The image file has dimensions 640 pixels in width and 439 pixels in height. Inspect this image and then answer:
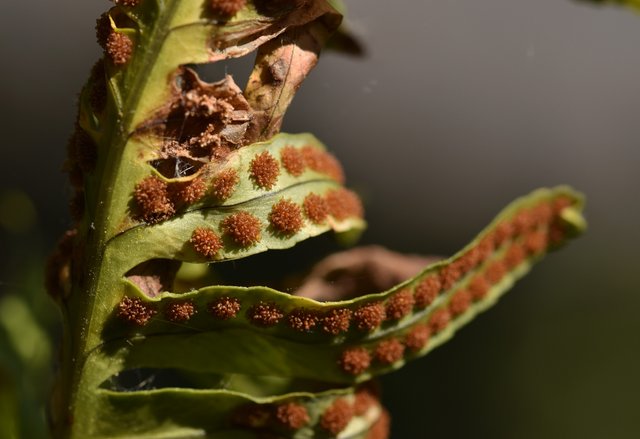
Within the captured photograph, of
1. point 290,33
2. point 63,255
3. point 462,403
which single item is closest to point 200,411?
point 63,255

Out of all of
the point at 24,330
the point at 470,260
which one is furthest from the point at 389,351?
the point at 24,330

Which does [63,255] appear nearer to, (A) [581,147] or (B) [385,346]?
(B) [385,346]

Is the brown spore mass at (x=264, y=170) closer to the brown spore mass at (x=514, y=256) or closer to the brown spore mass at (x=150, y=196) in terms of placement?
the brown spore mass at (x=150, y=196)

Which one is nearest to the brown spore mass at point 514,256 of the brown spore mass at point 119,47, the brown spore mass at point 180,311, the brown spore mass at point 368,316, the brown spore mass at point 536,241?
the brown spore mass at point 536,241

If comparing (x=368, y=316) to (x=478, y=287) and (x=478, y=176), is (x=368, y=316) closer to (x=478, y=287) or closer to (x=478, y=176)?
(x=478, y=287)

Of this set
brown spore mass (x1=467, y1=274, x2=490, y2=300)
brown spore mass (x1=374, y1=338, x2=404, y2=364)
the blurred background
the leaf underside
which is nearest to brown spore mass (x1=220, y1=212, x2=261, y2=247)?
the leaf underside

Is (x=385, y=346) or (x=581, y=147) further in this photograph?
(x=581, y=147)
